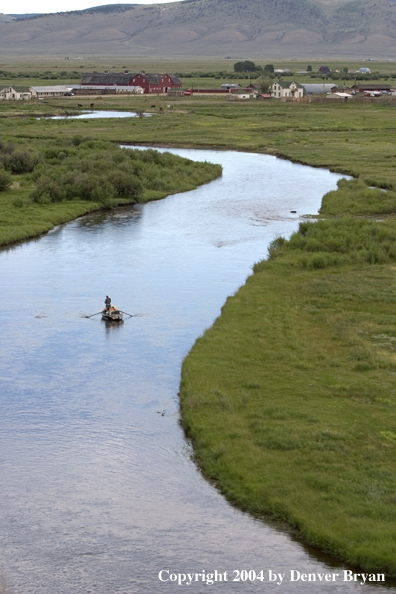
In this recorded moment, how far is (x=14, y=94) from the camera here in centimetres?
13662

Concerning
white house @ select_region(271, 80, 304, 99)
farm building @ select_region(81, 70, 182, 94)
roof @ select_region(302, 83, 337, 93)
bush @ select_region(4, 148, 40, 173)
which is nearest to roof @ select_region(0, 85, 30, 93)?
farm building @ select_region(81, 70, 182, 94)

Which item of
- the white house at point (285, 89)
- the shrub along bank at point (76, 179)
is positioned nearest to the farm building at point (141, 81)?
the white house at point (285, 89)

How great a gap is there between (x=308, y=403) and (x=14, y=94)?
123 m

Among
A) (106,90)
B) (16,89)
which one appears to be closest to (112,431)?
(16,89)

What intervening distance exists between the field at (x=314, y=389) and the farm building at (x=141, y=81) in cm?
10907

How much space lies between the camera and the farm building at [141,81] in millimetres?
154875

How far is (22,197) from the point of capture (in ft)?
177

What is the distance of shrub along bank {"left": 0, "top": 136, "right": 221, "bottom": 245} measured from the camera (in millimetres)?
49656

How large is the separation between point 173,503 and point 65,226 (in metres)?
31.9

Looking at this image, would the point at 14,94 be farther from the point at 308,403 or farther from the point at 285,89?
the point at 308,403

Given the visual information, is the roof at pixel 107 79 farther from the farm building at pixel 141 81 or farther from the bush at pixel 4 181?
the bush at pixel 4 181

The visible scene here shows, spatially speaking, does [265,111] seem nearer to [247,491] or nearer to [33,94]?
[33,94]

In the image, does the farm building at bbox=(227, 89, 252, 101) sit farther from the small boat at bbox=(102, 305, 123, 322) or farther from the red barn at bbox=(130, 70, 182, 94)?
the small boat at bbox=(102, 305, 123, 322)

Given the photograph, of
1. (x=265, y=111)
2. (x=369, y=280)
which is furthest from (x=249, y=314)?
(x=265, y=111)
